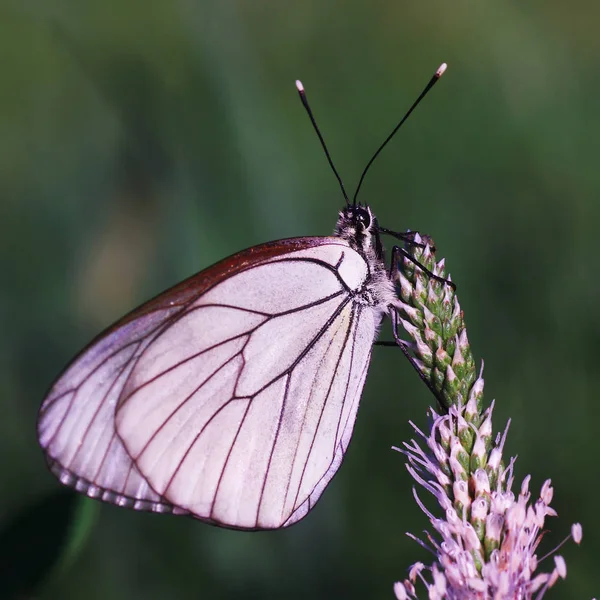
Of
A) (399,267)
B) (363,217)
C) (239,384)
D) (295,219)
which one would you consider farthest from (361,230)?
(295,219)

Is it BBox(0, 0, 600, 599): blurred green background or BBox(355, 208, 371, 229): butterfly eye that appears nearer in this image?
BBox(355, 208, 371, 229): butterfly eye

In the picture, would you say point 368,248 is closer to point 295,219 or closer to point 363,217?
point 363,217

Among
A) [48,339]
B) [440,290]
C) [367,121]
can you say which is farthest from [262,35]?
[440,290]

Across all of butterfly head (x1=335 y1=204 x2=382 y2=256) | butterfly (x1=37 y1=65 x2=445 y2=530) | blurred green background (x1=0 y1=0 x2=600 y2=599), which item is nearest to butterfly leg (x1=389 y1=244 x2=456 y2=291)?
butterfly (x1=37 y1=65 x2=445 y2=530)

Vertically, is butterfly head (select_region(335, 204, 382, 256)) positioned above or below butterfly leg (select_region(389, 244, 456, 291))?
above

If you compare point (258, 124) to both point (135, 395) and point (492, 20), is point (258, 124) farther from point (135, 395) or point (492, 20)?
point (492, 20)

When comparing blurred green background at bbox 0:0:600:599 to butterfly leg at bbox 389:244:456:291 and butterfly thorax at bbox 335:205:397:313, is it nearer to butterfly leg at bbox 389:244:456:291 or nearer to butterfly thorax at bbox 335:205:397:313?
butterfly thorax at bbox 335:205:397:313
